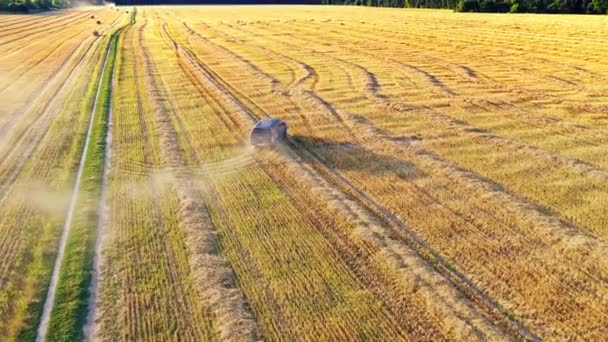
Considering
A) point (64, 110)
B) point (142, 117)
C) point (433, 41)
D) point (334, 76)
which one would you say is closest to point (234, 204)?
point (142, 117)

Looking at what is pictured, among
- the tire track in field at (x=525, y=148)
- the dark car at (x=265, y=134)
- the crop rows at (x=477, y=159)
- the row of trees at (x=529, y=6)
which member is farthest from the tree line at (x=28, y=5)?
the tire track in field at (x=525, y=148)

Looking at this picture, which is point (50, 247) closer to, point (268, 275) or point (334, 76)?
point (268, 275)

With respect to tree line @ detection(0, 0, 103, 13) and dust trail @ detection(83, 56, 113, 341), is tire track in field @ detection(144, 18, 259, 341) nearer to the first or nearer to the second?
dust trail @ detection(83, 56, 113, 341)

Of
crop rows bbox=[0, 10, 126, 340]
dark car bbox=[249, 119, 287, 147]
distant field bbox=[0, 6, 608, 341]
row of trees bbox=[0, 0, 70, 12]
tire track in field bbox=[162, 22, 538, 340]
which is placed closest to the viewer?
tire track in field bbox=[162, 22, 538, 340]

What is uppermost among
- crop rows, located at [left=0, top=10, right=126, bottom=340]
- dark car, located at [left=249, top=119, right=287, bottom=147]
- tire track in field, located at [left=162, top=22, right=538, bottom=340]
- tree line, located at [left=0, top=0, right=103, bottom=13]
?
tree line, located at [left=0, top=0, right=103, bottom=13]

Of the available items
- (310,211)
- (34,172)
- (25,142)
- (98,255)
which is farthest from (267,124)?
(25,142)

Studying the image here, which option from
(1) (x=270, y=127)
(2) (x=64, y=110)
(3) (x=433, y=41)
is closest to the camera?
(1) (x=270, y=127)

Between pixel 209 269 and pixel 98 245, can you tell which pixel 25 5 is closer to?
pixel 98 245

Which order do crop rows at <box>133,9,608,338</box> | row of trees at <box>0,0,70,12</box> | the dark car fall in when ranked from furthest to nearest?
row of trees at <box>0,0,70,12</box>
the dark car
crop rows at <box>133,9,608,338</box>

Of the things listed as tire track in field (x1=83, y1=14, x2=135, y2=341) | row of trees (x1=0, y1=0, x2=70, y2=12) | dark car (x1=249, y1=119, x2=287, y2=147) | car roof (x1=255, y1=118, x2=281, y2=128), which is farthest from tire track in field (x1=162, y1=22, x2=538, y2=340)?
row of trees (x1=0, y1=0, x2=70, y2=12)

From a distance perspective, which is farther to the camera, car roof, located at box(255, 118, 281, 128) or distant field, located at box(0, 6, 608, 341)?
car roof, located at box(255, 118, 281, 128)
